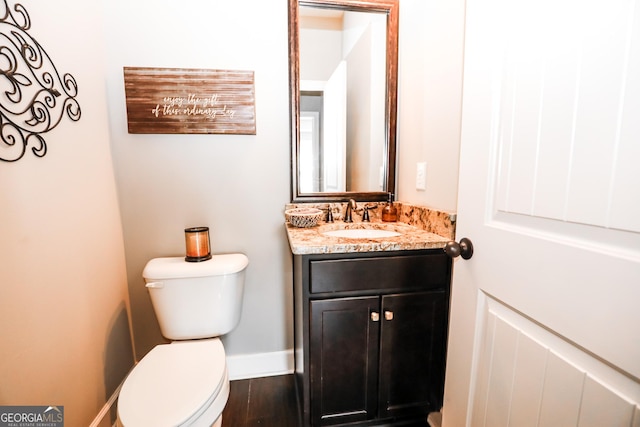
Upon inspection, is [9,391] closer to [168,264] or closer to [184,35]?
[168,264]

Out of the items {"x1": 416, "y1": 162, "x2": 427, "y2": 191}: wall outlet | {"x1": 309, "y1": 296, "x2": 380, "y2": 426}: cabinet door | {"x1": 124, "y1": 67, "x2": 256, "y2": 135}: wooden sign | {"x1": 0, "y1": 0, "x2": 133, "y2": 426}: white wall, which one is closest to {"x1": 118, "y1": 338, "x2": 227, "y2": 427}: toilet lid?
{"x1": 0, "y1": 0, "x2": 133, "y2": 426}: white wall

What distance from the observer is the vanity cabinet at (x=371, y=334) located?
1.11m

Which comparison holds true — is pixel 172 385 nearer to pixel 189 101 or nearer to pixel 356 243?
pixel 356 243

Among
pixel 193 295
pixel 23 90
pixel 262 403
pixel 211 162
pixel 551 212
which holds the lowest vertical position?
pixel 262 403

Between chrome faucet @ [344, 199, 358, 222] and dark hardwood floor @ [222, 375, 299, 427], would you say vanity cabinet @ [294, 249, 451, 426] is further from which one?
chrome faucet @ [344, 199, 358, 222]

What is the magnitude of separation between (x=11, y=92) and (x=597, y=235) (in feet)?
5.22

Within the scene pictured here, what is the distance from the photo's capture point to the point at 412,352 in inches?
47.0

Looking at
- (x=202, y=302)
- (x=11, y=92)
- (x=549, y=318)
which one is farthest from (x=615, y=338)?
(x=11, y=92)

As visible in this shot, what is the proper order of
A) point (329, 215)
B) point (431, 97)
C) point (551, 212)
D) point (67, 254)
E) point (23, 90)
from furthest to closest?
point (329, 215) → point (431, 97) → point (67, 254) → point (23, 90) → point (551, 212)

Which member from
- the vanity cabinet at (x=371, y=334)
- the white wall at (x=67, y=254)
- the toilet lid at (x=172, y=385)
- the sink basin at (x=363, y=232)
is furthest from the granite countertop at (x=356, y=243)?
the white wall at (x=67, y=254)

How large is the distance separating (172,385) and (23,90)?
3.60 feet

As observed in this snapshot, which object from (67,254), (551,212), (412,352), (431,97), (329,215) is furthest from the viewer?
(329,215)

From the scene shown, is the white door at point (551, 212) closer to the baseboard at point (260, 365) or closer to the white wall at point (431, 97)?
the white wall at point (431, 97)

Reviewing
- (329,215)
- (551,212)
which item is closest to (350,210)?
(329,215)
